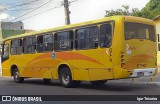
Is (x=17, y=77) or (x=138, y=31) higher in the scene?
(x=138, y=31)

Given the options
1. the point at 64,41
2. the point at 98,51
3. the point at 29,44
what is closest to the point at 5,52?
the point at 29,44

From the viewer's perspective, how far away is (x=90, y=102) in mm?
12695

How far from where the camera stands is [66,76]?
724 inches

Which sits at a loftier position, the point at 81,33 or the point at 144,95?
the point at 81,33

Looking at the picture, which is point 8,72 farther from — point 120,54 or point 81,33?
point 120,54

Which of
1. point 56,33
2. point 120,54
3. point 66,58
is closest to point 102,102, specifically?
point 120,54

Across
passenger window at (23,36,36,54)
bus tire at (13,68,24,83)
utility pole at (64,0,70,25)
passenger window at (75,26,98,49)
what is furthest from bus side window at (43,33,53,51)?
utility pole at (64,0,70,25)

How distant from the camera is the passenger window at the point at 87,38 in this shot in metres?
16.6

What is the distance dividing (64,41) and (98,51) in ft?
8.95

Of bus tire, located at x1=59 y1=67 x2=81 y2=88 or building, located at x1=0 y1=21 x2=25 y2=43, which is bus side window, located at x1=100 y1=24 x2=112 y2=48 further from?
building, located at x1=0 y1=21 x2=25 y2=43

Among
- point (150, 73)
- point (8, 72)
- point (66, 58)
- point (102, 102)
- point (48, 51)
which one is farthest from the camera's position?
point (8, 72)

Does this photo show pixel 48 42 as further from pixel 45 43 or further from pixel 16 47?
pixel 16 47

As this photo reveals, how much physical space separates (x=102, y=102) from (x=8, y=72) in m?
12.5

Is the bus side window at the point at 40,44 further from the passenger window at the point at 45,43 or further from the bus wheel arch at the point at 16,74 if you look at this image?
the bus wheel arch at the point at 16,74
